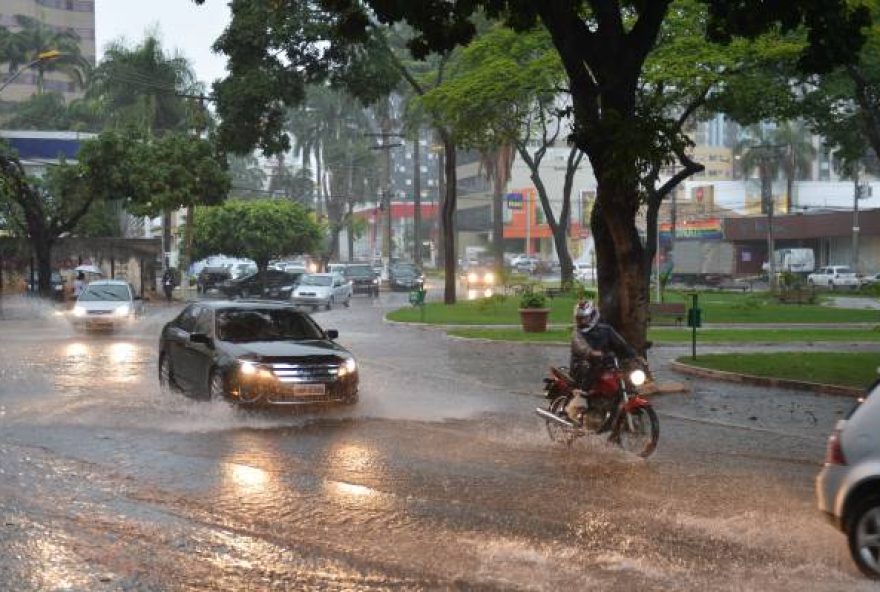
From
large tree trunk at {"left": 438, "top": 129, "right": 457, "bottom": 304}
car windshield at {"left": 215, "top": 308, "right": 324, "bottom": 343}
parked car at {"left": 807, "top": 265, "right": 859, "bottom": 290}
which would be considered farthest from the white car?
parked car at {"left": 807, "top": 265, "right": 859, "bottom": 290}

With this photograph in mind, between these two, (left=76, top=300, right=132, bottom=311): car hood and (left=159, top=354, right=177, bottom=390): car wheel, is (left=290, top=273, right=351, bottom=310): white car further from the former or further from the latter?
(left=159, top=354, right=177, bottom=390): car wheel

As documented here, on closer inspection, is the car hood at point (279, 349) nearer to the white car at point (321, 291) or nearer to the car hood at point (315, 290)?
the white car at point (321, 291)

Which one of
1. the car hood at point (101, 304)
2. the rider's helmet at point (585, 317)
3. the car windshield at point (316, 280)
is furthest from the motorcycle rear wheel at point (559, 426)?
the car windshield at point (316, 280)

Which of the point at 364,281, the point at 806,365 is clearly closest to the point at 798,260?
the point at 364,281

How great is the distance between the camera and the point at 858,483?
6.21 meters

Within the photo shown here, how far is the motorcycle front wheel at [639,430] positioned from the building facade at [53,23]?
4375 inches

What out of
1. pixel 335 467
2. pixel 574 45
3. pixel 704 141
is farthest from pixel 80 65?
pixel 704 141

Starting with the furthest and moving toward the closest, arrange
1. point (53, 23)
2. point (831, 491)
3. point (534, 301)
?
point (53, 23), point (534, 301), point (831, 491)

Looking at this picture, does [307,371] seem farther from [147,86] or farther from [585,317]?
[147,86]

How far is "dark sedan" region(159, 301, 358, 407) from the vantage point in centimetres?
1283

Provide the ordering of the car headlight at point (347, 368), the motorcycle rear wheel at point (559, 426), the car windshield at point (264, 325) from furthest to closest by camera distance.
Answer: the car windshield at point (264, 325)
the car headlight at point (347, 368)
the motorcycle rear wheel at point (559, 426)

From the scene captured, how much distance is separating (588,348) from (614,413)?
0.74 m

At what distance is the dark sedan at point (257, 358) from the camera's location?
42.1ft

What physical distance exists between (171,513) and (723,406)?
9.50 metres
